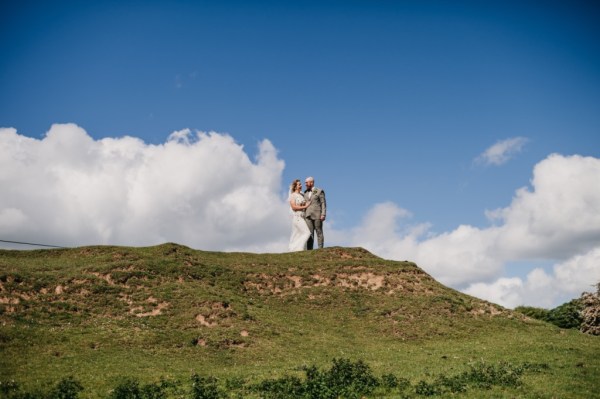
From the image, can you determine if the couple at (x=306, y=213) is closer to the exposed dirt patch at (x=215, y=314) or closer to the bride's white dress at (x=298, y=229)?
the bride's white dress at (x=298, y=229)

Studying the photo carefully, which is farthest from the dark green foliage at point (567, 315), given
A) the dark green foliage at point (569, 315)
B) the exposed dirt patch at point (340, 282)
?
the exposed dirt patch at point (340, 282)

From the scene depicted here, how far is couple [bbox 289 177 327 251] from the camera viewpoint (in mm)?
36219

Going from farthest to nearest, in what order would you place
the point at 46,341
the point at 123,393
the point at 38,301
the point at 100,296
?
the point at 100,296 < the point at 38,301 < the point at 46,341 < the point at 123,393

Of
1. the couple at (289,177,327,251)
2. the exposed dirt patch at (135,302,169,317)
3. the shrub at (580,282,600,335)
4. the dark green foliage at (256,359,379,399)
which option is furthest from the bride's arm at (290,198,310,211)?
the shrub at (580,282,600,335)

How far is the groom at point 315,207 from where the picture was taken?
36.1m

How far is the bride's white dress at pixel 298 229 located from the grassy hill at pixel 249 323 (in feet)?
4.22

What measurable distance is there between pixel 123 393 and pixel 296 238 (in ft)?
77.2

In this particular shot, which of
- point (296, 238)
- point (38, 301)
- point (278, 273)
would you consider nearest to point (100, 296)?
point (38, 301)

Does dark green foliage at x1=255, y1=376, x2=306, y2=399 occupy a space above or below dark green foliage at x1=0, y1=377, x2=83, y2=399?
above

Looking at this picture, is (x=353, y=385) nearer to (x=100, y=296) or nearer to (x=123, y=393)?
(x=123, y=393)

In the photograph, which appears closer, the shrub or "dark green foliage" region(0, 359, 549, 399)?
"dark green foliage" region(0, 359, 549, 399)

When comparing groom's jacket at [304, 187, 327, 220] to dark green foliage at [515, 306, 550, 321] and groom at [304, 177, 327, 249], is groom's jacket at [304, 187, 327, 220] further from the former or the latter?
dark green foliage at [515, 306, 550, 321]

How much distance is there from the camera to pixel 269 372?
60.7ft

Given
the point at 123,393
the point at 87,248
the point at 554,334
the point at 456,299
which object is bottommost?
the point at 123,393
